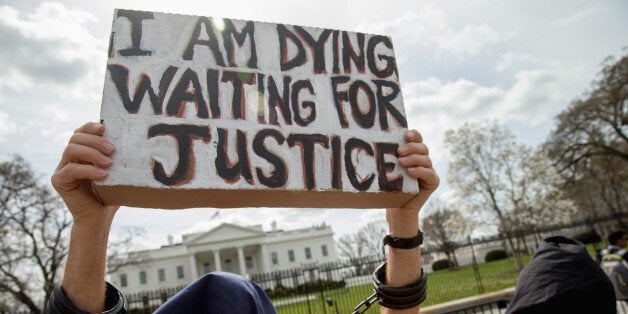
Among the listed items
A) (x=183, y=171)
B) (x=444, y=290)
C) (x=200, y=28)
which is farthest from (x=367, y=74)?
(x=444, y=290)

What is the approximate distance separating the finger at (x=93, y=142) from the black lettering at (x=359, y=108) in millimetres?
956

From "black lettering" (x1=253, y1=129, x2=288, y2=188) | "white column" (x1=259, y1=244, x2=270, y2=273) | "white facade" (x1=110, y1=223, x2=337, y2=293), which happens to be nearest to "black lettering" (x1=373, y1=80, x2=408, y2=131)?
"black lettering" (x1=253, y1=129, x2=288, y2=188)

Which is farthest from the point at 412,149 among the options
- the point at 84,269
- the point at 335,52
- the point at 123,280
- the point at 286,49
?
the point at 123,280

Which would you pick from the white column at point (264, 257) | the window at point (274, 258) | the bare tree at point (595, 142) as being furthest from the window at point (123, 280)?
the bare tree at point (595, 142)

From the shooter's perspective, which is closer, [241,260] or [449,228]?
[449,228]

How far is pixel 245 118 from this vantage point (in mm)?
1532

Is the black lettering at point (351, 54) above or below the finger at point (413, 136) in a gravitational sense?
above

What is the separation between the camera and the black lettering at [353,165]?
5.15 feet

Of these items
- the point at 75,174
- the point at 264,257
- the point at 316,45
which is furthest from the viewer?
the point at 264,257

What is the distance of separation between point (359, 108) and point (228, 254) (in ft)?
209

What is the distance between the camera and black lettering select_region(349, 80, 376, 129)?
1.70 metres

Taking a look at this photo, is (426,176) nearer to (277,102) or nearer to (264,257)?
(277,102)

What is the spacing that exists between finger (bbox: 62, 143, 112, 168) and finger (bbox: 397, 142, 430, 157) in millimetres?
1106

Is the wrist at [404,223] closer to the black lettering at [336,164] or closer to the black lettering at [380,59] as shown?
the black lettering at [336,164]
